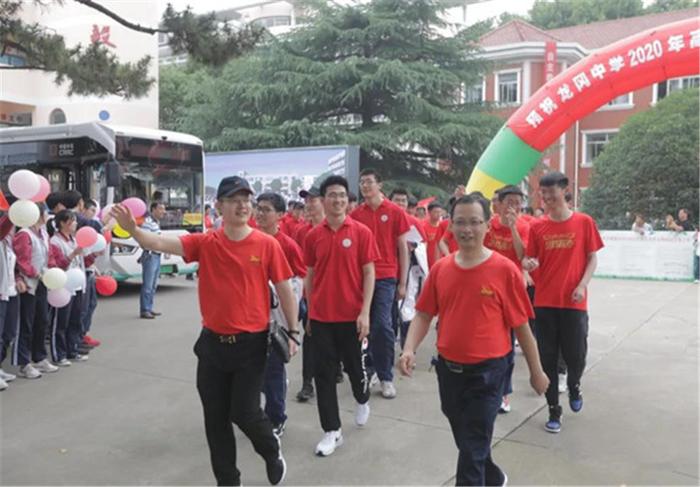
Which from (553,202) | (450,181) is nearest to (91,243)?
(553,202)

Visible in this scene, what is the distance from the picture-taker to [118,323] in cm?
881

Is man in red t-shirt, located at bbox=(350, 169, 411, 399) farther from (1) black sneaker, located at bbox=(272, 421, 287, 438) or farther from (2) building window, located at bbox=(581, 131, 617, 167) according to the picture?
(2) building window, located at bbox=(581, 131, 617, 167)

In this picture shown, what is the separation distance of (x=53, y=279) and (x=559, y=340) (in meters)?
4.19

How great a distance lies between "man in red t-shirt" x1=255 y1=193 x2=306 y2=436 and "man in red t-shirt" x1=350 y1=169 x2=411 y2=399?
103 centimetres

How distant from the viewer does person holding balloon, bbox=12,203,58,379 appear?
5.83 meters

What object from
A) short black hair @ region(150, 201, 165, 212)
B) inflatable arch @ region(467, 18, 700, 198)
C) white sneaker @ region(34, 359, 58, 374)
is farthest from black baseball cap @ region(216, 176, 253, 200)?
inflatable arch @ region(467, 18, 700, 198)

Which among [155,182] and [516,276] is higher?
[155,182]

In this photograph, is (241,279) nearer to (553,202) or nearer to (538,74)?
(553,202)

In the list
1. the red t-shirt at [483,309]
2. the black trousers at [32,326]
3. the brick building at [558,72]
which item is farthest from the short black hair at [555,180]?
the brick building at [558,72]

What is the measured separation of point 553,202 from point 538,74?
25.1 meters

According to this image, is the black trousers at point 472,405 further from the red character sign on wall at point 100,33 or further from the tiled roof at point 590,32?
the tiled roof at point 590,32

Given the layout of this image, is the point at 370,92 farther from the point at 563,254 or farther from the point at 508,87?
the point at 563,254

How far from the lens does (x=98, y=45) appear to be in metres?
9.10

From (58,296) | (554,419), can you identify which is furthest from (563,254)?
(58,296)
